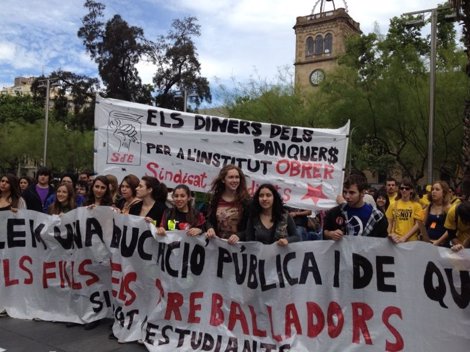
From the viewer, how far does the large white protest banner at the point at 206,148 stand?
6070mm

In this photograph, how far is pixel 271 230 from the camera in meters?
4.51

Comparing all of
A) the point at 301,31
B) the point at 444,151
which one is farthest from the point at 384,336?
the point at 301,31

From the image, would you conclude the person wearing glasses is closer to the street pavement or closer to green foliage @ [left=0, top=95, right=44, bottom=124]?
the street pavement

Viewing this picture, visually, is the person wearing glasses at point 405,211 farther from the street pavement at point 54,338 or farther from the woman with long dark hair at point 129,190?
the street pavement at point 54,338

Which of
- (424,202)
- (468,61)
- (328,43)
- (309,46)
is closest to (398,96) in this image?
(468,61)

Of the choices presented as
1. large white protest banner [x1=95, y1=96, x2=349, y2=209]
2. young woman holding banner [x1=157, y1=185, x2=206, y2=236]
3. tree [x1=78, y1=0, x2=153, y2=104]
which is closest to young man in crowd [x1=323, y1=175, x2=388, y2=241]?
young woman holding banner [x1=157, y1=185, x2=206, y2=236]

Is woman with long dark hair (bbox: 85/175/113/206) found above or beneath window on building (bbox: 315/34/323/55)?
beneath

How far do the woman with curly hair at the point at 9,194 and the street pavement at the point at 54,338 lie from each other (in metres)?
1.32

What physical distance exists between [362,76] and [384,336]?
1799 cm

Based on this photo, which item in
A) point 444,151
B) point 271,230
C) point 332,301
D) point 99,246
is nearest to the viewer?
point 332,301

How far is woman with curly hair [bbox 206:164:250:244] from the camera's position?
4676 mm

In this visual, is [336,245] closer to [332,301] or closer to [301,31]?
[332,301]

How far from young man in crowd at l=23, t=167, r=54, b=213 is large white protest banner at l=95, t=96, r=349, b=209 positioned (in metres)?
1.39

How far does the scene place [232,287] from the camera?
4508 mm
